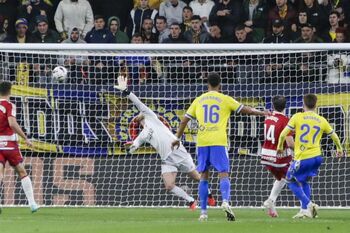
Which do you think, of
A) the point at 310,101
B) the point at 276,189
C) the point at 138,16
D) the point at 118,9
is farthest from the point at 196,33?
the point at 310,101

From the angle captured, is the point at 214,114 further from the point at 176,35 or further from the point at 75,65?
the point at 176,35

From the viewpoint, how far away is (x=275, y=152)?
1772 centimetres

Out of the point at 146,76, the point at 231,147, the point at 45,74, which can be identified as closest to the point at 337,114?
the point at 231,147

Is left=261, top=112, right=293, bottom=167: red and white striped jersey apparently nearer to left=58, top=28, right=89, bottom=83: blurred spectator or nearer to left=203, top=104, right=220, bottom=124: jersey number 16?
left=203, top=104, right=220, bottom=124: jersey number 16

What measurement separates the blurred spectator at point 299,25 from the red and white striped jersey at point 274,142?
467 cm

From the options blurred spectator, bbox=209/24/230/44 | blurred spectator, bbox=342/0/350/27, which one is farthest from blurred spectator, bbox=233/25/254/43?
blurred spectator, bbox=342/0/350/27

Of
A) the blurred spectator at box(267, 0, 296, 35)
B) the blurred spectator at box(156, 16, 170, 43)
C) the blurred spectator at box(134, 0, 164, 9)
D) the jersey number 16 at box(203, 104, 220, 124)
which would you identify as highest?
the blurred spectator at box(134, 0, 164, 9)

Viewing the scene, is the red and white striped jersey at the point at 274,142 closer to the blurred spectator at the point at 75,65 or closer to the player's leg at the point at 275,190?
the player's leg at the point at 275,190

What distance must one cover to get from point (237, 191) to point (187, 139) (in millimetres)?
1276

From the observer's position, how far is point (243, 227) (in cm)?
1475

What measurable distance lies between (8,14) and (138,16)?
107 inches

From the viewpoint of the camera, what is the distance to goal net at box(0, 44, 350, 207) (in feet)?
65.5

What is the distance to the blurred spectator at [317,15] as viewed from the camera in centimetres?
2248

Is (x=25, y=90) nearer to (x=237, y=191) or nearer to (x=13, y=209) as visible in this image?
(x=13, y=209)
